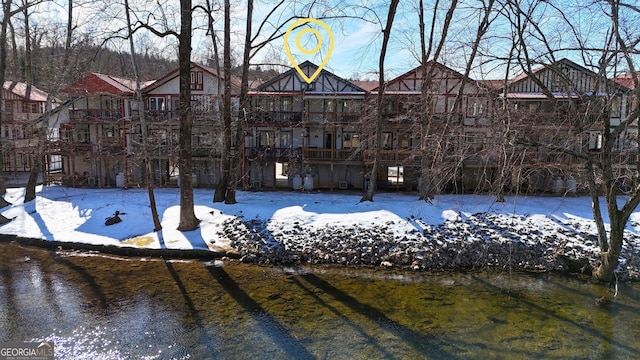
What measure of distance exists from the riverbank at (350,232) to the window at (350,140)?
6276mm

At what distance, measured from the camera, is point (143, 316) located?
11.2 meters

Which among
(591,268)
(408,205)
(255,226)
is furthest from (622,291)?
(255,226)

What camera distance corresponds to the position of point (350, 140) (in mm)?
27344

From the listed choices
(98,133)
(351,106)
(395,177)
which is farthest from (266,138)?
(98,133)

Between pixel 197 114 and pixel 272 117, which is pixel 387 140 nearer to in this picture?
pixel 272 117

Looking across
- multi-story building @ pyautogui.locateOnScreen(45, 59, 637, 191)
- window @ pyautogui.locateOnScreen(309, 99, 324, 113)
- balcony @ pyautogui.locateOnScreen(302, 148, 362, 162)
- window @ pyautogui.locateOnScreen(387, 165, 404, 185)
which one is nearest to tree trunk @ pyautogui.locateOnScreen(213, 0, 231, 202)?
multi-story building @ pyautogui.locateOnScreen(45, 59, 637, 191)

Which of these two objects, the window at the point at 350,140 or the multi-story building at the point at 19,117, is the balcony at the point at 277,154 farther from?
the multi-story building at the point at 19,117

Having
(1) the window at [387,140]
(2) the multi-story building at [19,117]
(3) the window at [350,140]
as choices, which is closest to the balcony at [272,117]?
(3) the window at [350,140]

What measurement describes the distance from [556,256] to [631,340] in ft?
18.2

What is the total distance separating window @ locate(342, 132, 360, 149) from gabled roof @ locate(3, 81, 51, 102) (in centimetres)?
2693

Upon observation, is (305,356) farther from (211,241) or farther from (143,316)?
(211,241)

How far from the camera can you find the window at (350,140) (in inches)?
1071

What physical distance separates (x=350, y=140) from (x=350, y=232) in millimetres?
11041

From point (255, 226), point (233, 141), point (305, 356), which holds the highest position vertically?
point (233, 141)
